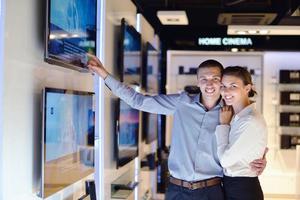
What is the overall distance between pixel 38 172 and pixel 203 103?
1.28 m

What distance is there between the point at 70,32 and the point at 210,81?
37.6 inches

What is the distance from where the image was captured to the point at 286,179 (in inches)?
320

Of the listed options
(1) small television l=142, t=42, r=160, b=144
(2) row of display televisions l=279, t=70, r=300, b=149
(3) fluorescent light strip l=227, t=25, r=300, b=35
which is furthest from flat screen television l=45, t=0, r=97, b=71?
(2) row of display televisions l=279, t=70, r=300, b=149

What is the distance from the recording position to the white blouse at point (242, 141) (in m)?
2.62

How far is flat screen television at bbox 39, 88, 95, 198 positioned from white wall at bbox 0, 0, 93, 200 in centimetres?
5

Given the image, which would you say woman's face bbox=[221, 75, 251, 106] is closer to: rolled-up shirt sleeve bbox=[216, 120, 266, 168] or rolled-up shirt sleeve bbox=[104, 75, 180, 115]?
rolled-up shirt sleeve bbox=[216, 120, 266, 168]

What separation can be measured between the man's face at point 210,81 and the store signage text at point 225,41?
209 inches

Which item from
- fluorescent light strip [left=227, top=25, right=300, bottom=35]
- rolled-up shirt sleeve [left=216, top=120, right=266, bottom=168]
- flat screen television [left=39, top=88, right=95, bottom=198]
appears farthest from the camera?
fluorescent light strip [left=227, top=25, right=300, bottom=35]

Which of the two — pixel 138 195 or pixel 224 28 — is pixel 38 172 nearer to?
pixel 138 195

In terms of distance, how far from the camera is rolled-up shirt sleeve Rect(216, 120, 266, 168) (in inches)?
103

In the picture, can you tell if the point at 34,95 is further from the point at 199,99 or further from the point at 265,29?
the point at 265,29

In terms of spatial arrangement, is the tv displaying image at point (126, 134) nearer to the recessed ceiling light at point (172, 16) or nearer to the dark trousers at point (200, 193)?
the dark trousers at point (200, 193)

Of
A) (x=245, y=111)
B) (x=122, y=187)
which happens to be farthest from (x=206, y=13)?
(x=245, y=111)

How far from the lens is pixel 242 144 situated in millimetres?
2629
